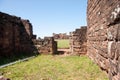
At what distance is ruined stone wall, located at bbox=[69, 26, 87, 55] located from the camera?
13.2m

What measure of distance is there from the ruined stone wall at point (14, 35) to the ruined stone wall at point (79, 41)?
3554mm

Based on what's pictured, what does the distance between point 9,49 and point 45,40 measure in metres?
3.06

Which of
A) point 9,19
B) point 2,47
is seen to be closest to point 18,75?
point 2,47

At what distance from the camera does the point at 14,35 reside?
13531 mm

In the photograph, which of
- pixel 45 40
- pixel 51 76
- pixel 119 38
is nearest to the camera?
pixel 119 38

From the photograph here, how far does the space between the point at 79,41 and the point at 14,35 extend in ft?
16.0

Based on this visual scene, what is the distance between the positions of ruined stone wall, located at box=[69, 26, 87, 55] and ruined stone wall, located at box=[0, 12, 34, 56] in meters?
3.55

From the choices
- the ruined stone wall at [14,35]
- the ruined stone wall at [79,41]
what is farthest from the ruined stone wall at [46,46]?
the ruined stone wall at [79,41]

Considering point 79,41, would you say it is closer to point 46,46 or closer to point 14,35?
point 46,46

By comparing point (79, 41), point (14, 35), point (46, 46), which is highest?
point (14, 35)

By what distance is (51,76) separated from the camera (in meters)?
6.91

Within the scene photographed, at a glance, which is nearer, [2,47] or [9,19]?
[2,47]

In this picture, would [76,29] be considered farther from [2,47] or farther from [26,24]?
[2,47]

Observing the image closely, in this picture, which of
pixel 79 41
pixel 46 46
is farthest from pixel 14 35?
pixel 79 41
